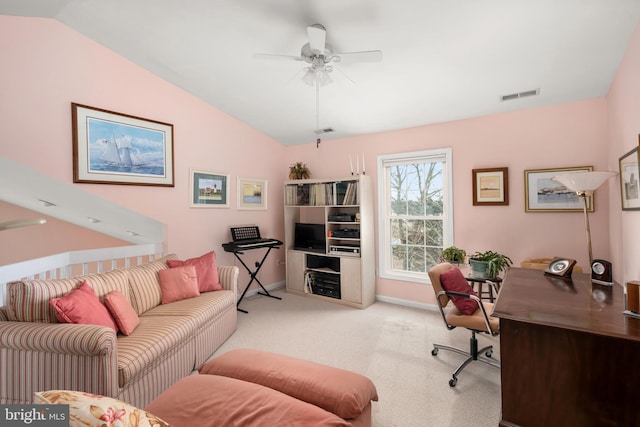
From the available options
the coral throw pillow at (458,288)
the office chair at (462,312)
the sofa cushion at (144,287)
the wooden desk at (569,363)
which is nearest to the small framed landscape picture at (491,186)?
the office chair at (462,312)

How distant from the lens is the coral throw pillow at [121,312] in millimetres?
2223

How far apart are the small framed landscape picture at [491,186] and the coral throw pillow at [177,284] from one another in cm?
332

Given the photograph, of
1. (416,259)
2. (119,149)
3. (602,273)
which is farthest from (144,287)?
(602,273)

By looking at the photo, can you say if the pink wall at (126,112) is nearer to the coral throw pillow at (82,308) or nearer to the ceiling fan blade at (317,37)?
the coral throw pillow at (82,308)

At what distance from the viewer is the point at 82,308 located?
201cm

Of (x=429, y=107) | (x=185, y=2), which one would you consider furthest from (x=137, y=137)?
(x=429, y=107)

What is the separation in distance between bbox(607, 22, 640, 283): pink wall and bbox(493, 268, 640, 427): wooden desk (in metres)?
0.64

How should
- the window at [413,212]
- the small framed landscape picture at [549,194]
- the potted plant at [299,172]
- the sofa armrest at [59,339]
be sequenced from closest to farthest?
the sofa armrest at [59,339] < the small framed landscape picture at [549,194] < the window at [413,212] < the potted plant at [299,172]

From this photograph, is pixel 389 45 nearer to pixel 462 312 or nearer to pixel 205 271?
pixel 462 312

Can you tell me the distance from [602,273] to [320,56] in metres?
2.61

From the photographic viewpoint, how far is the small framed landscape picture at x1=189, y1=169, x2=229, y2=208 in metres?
3.88

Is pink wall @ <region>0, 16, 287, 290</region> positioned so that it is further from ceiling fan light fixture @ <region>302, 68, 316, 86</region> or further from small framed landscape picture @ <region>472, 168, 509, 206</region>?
small framed landscape picture @ <region>472, 168, 509, 206</region>

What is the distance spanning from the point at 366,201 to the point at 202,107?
2573mm

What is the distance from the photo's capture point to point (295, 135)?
185 inches
